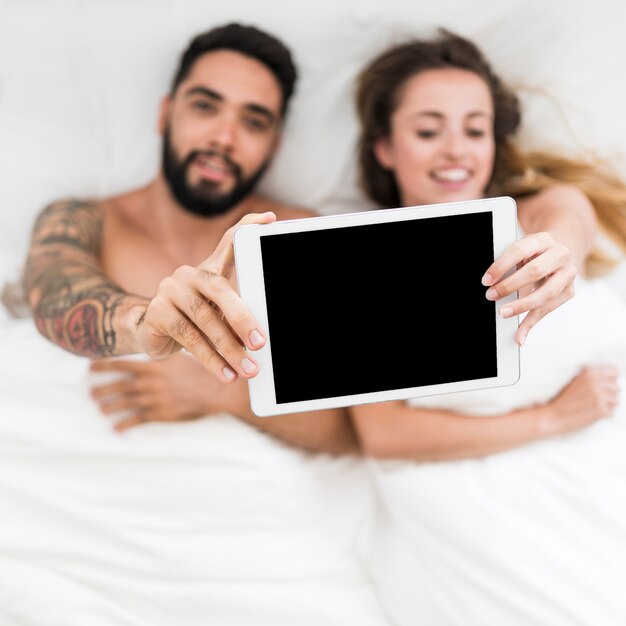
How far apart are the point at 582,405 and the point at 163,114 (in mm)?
874

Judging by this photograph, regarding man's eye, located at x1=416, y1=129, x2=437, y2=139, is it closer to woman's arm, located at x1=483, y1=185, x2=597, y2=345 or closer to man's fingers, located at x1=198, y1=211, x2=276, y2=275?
woman's arm, located at x1=483, y1=185, x2=597, y2=345

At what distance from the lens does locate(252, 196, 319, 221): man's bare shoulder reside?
119 cm

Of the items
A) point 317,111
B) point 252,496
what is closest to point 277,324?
point 252,496

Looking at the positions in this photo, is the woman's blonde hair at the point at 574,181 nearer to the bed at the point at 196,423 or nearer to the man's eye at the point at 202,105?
the bed at the point at 196,423

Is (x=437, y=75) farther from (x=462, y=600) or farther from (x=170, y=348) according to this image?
(x=462, y=600)

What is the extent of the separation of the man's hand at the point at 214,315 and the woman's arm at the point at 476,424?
1.25ft

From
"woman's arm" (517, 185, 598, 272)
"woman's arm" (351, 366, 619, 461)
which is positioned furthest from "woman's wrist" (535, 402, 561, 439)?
"woman's arm" (517, 185, 598, 272)

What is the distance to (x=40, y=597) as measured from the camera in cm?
93

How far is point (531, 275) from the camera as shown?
2.30 feet

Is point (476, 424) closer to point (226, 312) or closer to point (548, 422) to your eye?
point (548, 422)

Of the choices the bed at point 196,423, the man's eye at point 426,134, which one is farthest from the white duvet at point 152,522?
the man's eye at point 426,134

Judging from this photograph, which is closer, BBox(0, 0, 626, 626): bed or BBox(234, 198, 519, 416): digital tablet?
BBox(234, 198, 519, 416): digital tablet

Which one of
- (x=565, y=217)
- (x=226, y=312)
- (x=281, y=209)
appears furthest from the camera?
(x=281, y=209)

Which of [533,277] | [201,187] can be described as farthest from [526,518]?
[201,187]
